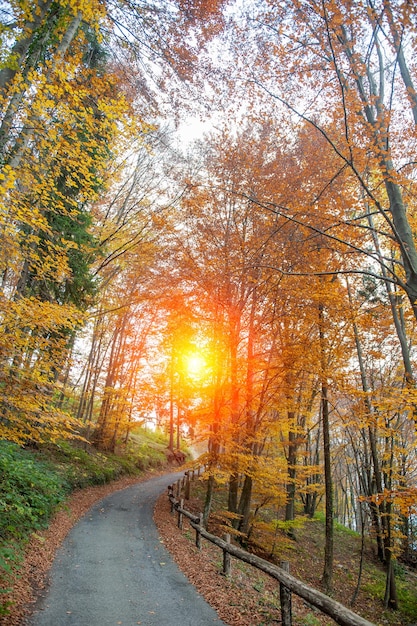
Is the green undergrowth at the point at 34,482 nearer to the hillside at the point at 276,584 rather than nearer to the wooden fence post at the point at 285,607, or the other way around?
the hillside at the point at 276,584

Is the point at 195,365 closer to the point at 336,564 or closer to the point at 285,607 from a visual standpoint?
the point at 285,607

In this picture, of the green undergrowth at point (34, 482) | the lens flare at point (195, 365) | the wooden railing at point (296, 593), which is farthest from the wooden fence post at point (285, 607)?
the lens flare at point (195, 365)

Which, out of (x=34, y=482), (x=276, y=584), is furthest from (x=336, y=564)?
(x=34, y=482)

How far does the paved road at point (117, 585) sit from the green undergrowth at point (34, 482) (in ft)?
2.70

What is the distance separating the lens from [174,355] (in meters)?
14.1

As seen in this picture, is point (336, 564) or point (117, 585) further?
point (336, 564)

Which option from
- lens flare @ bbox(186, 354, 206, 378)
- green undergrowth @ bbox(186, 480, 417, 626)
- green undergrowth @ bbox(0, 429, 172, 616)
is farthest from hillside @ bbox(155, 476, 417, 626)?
lens flare @ bbox(186, 354, 206, 378)

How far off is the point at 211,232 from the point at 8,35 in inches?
309

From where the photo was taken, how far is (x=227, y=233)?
41.5ft

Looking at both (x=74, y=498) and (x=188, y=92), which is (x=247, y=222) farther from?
(x=74, y=498)

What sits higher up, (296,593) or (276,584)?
(296,593)

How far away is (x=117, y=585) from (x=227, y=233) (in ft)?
34.8

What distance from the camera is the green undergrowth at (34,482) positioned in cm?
601

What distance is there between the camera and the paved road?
5.05 metres
